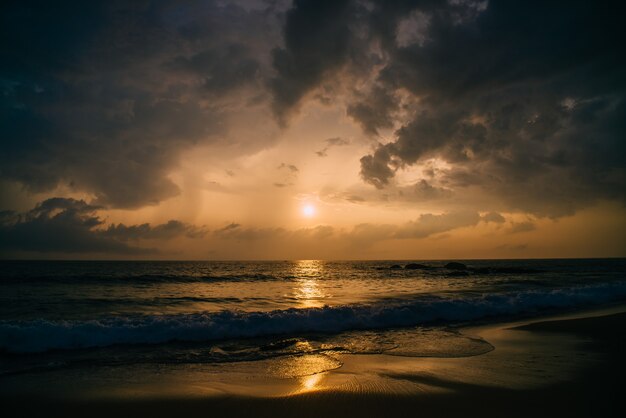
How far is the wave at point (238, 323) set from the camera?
10.3 metres

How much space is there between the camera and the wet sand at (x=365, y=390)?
5.50m

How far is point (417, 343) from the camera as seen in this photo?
10578 millimetres

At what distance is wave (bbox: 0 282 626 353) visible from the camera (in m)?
10.3

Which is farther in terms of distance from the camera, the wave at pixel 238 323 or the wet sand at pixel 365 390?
the wave at pixel 238 323

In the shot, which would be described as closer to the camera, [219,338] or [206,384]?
[206,384]

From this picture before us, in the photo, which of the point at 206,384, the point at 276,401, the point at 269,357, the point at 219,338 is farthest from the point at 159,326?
the point at 276,401

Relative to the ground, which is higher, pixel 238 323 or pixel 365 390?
pixel 365 390

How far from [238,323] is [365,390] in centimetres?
706

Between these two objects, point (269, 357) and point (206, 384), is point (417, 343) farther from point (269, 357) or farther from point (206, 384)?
point (206, 384)

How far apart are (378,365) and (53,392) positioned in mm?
6538

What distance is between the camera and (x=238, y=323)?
12320 mm

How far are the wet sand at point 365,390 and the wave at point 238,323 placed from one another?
3553 millimetres

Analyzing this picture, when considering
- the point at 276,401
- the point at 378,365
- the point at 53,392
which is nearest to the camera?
the point at 276,401

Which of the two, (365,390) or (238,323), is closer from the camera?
(365,390)
